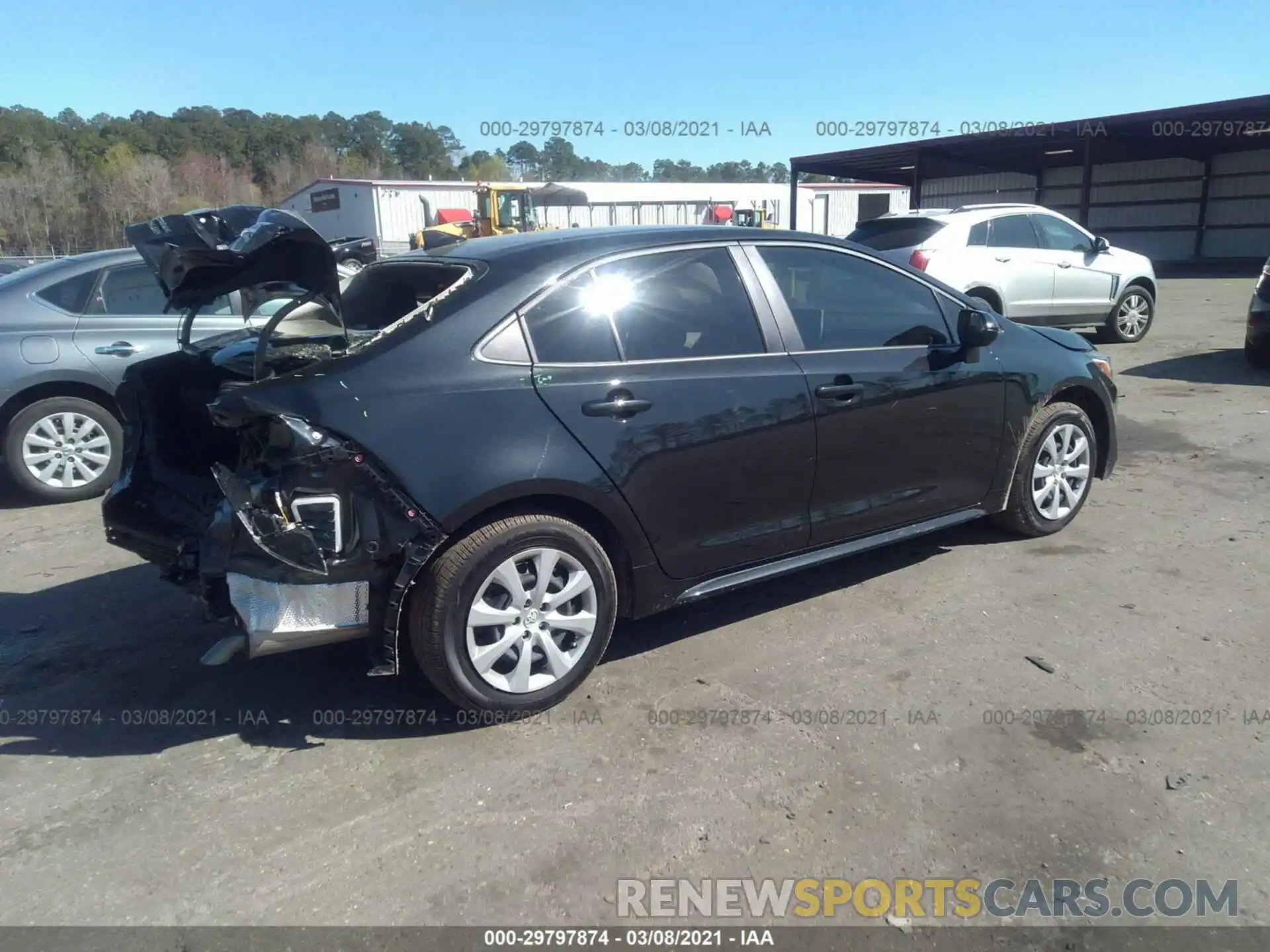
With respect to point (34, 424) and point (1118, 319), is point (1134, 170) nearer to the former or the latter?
point (1118, 319)

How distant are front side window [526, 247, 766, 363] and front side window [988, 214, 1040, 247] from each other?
7.60 meters

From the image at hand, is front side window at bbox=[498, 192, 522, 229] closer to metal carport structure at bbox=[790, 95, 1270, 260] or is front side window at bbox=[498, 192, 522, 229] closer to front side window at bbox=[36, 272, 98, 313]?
metal carport structure at bbox=[790, 95, 1270, 260]

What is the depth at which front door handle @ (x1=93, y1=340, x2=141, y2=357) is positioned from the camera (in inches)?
249

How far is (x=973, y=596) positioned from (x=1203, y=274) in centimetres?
2425

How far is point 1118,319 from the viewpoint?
38.9 ft

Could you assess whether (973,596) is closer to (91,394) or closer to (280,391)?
→ (280,391)

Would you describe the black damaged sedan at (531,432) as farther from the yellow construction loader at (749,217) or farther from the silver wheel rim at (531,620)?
the yellow construction loader at (749,217)

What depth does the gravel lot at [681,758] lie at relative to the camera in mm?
2646

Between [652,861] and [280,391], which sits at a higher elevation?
[280,391]

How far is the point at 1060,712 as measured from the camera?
11.2 ft

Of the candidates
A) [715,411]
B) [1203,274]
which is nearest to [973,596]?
[715,411]

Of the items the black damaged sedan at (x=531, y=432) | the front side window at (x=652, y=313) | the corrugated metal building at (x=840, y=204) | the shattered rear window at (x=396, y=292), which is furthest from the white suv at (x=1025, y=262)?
the corrugated metal building at (x=840, y=204)

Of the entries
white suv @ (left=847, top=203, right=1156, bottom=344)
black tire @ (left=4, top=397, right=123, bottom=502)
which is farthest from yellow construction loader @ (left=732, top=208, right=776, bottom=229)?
black tire @ (left=4, top=397, right=123, bottom=502)

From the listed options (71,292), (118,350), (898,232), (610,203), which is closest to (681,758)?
(118,350)
